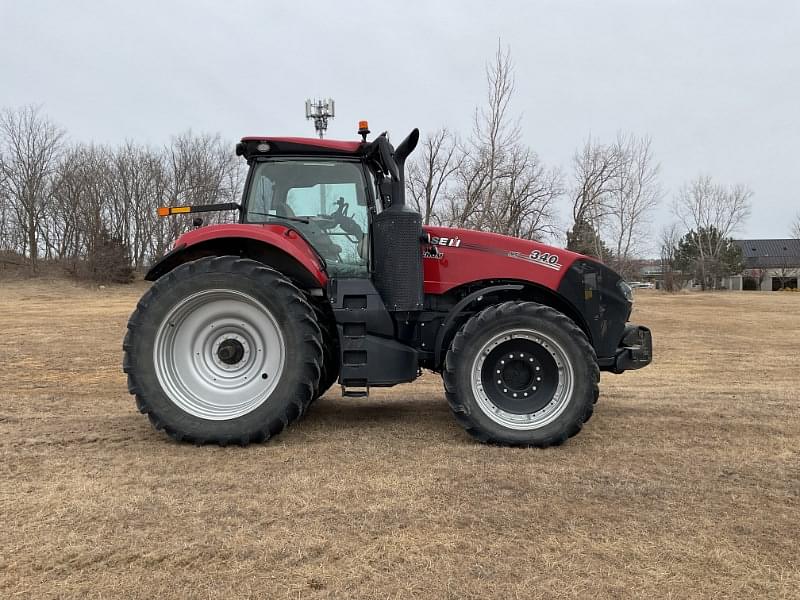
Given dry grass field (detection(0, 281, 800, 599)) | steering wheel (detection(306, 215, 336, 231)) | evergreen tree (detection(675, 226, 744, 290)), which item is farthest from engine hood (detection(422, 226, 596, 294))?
evergreen tree (detection(675, 226, 744, 290))

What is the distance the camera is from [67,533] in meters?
2.66

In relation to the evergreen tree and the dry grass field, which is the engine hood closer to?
the dry grass field

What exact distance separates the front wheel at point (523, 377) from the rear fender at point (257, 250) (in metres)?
1.26

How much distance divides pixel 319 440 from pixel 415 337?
3.67ft

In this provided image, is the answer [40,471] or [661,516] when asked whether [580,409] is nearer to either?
[661,516]

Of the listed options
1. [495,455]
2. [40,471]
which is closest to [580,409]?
[495,455]

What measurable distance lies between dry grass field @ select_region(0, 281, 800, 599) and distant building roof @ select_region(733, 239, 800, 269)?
74.2m

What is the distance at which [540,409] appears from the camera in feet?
13.9

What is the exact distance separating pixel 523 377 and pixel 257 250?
90.1 inches

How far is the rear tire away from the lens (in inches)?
160

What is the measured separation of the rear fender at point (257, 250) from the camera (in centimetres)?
423

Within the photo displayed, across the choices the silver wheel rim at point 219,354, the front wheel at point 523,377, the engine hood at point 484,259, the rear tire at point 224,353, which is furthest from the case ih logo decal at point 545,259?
the silver wheel rim at point 219,354

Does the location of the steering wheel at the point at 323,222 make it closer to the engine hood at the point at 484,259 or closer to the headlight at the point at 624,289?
the engine hood at the point at 484,259

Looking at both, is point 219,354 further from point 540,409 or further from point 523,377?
point 540,409
